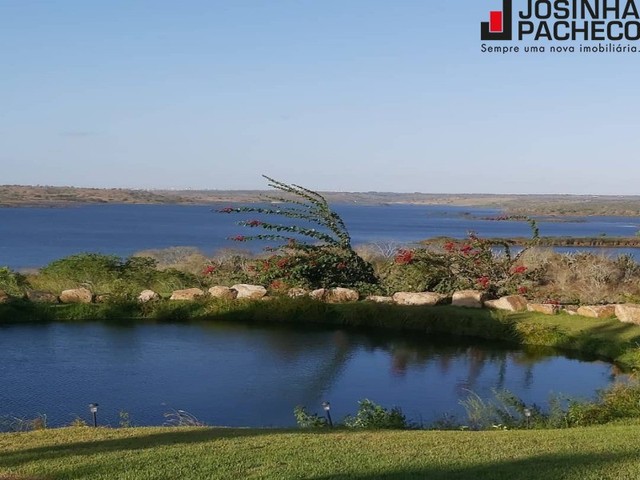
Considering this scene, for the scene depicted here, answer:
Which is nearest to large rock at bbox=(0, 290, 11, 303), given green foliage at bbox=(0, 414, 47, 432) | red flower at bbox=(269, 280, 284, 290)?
red flower at bbox=(269, 280, 284, 290)

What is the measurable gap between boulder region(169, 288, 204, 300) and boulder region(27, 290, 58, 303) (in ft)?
10.8

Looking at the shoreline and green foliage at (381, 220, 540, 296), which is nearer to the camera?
the shoreline

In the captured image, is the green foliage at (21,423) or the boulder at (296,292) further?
the boulder at (296,292)

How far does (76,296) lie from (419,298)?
9.62 m

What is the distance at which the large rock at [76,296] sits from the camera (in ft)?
71.9

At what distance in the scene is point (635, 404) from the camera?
441 inches

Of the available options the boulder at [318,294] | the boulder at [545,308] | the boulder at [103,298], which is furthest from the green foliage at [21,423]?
the boulder at [545,308]

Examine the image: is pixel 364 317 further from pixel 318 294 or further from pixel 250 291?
pixel 250 291

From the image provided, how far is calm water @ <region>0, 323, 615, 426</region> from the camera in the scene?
1256 cm

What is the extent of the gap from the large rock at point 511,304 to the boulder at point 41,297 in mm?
12154

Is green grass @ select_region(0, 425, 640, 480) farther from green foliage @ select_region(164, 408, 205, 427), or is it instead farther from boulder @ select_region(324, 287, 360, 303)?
boulder @ select_region(324, 287, 360, 303)

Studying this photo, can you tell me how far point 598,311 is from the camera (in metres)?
18.8

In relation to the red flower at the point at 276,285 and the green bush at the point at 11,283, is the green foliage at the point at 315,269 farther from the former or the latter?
the green bush at the point at 11,283

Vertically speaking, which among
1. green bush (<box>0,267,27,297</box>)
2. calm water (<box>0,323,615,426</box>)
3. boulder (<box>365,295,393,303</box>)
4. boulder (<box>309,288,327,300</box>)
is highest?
green bush (<box>0,267,27,297</box>)
